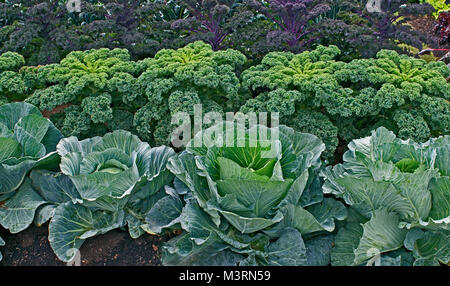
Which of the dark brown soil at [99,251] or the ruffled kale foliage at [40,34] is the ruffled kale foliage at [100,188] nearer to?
the dark brown soil at [99,251]

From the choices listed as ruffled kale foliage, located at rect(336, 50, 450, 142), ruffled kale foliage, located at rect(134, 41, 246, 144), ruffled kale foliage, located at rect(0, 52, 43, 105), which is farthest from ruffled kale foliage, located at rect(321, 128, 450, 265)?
ruffled kale foliage, located at rect(0, 52, 43, 105)

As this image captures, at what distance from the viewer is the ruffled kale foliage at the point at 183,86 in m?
3.40

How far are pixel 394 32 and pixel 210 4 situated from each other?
1.72m

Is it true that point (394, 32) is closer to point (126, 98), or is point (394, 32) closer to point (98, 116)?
point (126, 98)

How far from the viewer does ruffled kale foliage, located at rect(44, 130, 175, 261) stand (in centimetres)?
276

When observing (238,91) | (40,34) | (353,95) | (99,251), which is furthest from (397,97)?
(40,34)

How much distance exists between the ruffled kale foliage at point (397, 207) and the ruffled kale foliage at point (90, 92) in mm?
1792

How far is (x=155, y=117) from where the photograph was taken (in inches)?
137

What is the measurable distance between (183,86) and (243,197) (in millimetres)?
Answer: 1308

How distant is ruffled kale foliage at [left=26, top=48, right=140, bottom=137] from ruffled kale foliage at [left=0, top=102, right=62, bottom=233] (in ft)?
1.00

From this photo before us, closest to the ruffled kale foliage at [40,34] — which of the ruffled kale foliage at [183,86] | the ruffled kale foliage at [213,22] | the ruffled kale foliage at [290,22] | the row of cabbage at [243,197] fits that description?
the ruffled kale foliage at [183,86]

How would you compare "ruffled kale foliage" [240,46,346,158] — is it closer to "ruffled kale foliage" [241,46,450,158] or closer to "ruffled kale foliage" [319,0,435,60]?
"ruffled kale foliage" [241,46,450,158]
